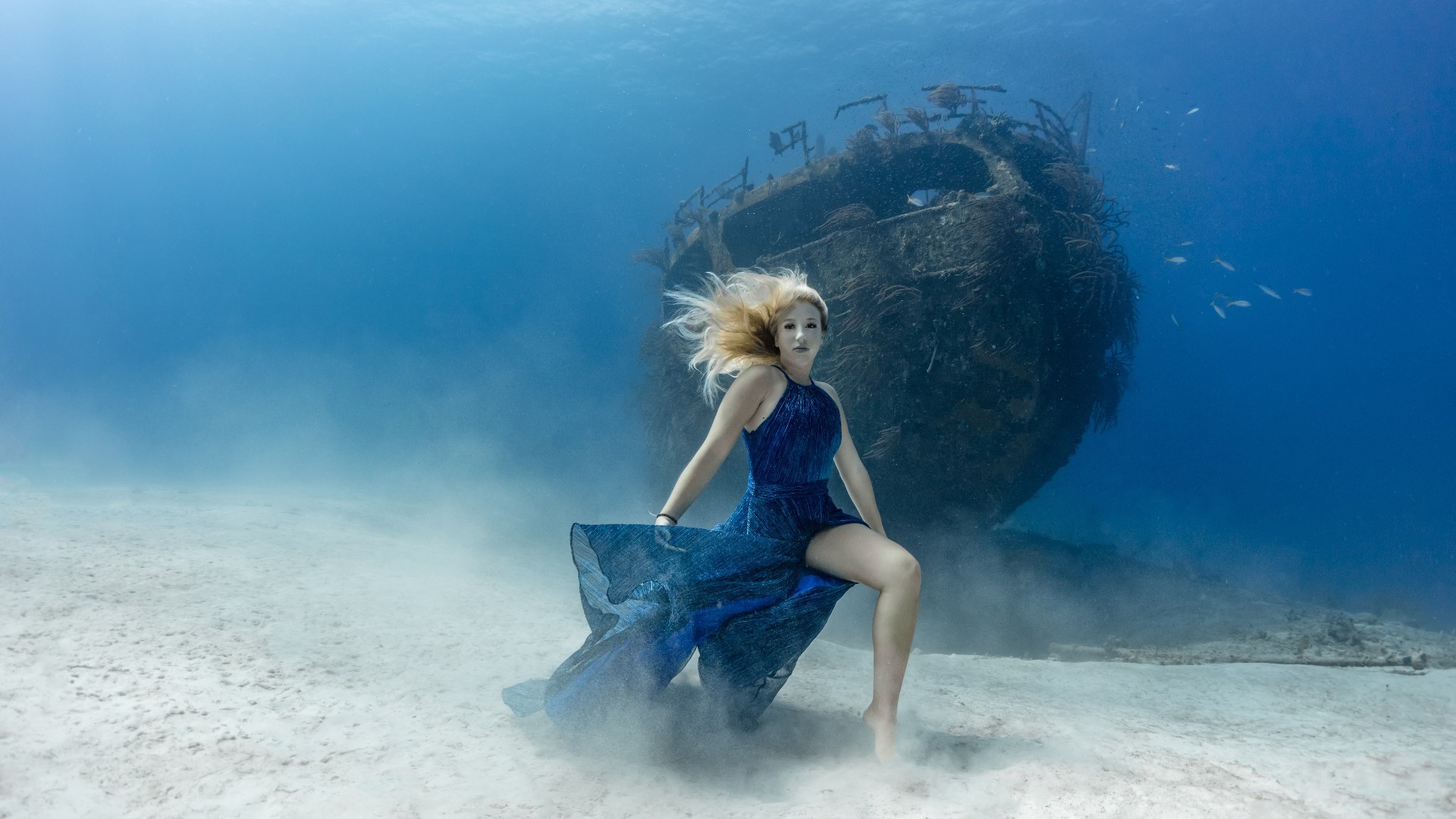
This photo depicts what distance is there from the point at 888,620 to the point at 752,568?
581 mm

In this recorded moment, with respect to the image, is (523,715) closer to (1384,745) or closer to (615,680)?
(615,680)

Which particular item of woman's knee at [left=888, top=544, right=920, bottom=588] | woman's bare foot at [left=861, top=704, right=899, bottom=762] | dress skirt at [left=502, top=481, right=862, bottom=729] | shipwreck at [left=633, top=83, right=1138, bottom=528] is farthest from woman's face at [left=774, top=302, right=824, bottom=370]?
shipwreck at [left=633, top=83, right=1138, bottom=528]

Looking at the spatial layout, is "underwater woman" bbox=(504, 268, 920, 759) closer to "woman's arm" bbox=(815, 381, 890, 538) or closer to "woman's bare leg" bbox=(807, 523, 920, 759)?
"woman's bare leg" bbox=(807, 523, 920, 759)

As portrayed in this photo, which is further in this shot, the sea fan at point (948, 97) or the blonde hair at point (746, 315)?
the sea fan at point (948, 97)

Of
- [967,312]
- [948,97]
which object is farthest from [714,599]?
[948,97]

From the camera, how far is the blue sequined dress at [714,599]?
98.0 inches

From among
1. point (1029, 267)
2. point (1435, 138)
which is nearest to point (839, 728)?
point (1029, 267)

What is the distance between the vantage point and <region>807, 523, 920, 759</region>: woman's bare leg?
8.01ft

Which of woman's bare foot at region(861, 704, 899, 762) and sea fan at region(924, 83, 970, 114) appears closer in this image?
woman's bare foot at region(861, 704, 899, 762)

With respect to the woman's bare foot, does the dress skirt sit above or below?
above

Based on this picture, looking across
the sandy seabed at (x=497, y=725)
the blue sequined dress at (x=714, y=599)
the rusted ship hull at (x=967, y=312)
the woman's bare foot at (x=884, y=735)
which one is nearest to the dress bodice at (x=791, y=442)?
the blue sequined dress at (x=714, y=599)

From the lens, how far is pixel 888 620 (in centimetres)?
247

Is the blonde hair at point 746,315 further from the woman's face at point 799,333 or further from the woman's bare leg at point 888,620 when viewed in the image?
the woman's bare leg at point 888,620

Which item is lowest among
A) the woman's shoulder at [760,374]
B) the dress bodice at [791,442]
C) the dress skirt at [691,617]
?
the dress skirt at [691,617]
